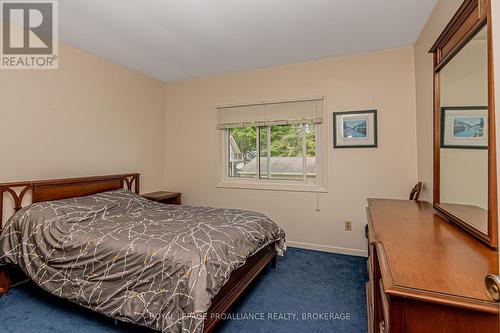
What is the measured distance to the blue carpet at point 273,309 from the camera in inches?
71.9

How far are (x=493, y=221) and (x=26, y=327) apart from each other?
292 centimetres

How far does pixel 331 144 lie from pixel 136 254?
2574mm

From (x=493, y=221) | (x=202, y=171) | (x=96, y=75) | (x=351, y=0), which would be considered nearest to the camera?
(x=493, y=221)

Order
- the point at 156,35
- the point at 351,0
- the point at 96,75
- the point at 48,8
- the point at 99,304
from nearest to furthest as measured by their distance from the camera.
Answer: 1. the point at 99,304
2. the point at 351,0
3. the point at 48,8
4. the point at 156,35
5. the point at 96,75

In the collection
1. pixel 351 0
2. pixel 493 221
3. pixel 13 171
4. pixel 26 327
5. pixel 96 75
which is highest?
pixel 351 0

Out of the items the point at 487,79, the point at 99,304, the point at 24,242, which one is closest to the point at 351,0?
the point at 487,79

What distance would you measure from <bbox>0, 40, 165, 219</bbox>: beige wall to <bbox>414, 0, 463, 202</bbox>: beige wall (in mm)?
3661

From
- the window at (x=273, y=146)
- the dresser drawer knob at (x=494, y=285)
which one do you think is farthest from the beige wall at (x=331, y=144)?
the dresser drawer knob at (x=494, y=285)

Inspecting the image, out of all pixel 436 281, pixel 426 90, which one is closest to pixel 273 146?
pixel 426 90

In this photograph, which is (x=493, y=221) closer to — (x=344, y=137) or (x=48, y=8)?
(x=344, y=137)

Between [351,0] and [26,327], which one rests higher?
[351,0]

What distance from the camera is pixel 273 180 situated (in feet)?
12.1

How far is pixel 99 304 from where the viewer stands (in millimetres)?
1747

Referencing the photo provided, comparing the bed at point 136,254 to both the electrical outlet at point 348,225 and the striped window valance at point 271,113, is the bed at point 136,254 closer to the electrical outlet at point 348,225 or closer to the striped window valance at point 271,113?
the electrical outlet at point 348,225
